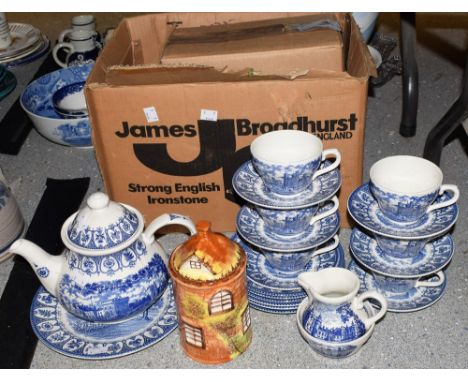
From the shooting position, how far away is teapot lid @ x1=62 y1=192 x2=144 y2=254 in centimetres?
94

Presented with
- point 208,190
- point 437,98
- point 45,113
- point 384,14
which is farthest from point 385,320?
point 384,14

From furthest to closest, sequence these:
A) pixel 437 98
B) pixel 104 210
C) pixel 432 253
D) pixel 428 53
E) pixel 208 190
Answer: pixel 428 53
pixel 437 98
pixel 208 190
pixel 432 253
pixel 104 210

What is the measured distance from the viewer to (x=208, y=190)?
1.24 meters

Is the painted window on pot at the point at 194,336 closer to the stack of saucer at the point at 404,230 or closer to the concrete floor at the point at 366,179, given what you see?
the concrete floor at the point at 366,179

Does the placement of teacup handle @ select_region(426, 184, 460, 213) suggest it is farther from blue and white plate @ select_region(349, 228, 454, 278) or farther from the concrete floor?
the concrete floor

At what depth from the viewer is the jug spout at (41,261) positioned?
100 cm

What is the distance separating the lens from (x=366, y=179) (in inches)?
56.0

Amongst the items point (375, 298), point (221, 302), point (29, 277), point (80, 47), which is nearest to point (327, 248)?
point (375, 298)

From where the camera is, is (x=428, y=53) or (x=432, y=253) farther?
(x=428, y=53)

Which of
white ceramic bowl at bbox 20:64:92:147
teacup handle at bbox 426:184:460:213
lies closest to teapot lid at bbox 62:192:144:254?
teacup handle at bbox 426:184:460:213

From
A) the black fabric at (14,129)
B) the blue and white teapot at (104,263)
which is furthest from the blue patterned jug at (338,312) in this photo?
the black fabric at (14,129)

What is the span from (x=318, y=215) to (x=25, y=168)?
792 mm

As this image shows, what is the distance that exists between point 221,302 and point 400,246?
1.01 feet

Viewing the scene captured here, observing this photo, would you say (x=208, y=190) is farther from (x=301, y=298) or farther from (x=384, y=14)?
(x=384, y=14)
